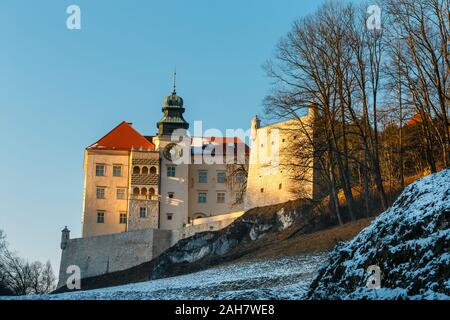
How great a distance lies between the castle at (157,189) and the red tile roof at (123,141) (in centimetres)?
8

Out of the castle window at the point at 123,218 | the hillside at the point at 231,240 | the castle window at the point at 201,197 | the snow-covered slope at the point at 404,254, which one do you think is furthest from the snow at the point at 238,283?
the castle window at the point at 201,197

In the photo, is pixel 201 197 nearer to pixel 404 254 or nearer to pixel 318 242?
pixel 318 242

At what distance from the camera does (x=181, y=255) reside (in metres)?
50.5

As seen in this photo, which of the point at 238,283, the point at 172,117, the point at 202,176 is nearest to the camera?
the point at 238,283

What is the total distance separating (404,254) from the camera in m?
14.3

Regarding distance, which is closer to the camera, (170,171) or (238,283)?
(238,283)

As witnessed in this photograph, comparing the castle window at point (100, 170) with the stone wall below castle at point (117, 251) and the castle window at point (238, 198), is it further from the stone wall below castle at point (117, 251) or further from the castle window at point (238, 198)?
the castle window at point (238, 198)

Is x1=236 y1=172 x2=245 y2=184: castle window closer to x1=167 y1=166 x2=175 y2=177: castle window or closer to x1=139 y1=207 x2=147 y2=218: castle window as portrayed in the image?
x1=167 y1=166 x2=175 y2=177: castle window

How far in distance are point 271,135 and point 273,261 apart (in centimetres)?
2265

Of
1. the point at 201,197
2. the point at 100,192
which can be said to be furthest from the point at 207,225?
the point at 100,192

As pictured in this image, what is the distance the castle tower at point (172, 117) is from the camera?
6638 cm

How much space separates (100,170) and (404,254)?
161 feet

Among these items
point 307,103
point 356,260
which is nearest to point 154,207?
point 307,103
